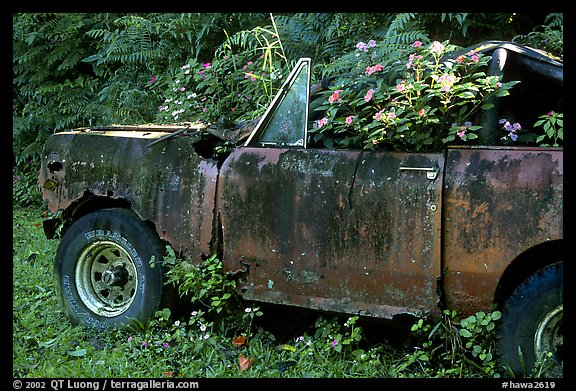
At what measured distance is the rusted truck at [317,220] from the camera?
346 cm

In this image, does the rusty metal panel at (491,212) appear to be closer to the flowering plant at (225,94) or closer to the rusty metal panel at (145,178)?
the rusty metal panel at (145,178)

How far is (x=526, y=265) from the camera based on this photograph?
359cm

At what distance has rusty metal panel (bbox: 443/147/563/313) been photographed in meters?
3.36

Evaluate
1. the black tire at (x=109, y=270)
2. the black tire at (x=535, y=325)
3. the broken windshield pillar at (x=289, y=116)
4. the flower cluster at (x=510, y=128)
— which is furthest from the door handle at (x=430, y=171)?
the black tire at (x=109, y=270)

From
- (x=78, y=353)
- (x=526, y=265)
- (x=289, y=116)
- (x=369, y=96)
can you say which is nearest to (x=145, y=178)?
(x=289, y=116)

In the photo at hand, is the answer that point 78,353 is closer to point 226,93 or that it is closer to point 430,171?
point 430,171

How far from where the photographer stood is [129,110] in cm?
899

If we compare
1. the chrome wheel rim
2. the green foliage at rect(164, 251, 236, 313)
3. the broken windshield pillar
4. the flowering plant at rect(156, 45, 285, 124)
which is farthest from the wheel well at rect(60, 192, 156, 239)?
the flowering plant at rect(156, 45, 285, 124)

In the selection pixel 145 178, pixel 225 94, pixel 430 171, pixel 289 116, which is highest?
pixel 225 94

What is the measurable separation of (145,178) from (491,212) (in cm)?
217

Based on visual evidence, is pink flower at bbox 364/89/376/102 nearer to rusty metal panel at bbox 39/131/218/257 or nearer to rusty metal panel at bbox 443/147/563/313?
rusty metal panel at bbox 443/147/563/313

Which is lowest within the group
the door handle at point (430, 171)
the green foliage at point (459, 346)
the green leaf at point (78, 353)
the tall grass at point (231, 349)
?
the green leaf at point (78, 353)

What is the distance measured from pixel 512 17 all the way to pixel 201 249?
4732 mm

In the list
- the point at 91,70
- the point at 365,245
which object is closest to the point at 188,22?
the point at 91,70
